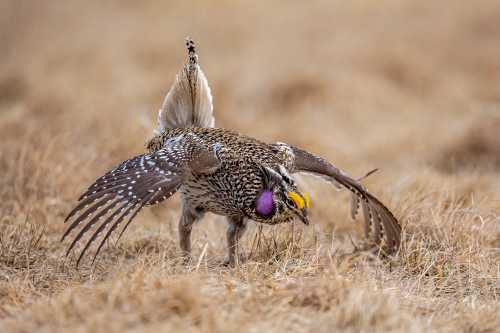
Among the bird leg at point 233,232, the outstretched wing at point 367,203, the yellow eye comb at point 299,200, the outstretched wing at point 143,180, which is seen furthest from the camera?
the outstretched wing at point 367,203

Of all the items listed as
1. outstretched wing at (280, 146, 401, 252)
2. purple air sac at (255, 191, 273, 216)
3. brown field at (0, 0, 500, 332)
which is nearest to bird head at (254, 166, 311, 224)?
purple air sac at (255, 191, 273, 216)

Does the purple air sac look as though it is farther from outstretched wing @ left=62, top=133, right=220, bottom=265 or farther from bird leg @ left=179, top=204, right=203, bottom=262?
bird leg @ left=179, top=204, right=203, bottom=262

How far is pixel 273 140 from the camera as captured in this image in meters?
7.88

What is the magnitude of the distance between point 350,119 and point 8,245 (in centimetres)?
649

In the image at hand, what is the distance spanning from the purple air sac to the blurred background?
5.14ft

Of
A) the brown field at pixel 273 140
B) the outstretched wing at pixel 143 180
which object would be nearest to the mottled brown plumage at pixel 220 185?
the outstretched wing at pixel 143 180

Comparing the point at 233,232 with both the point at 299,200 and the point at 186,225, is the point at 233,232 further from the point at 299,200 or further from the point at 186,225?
the point at 299,200

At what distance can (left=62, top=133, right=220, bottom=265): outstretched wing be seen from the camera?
3664mm

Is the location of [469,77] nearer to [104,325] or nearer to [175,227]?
[175,227]

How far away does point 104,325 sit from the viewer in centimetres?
283

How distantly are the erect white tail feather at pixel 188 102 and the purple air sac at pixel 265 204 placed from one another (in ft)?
4.52

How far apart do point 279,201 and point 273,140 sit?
4.00 metres

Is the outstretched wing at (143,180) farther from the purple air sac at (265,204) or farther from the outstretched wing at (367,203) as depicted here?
the outstretched wing at (367,203)

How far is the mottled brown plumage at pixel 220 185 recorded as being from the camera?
12.3 feet
